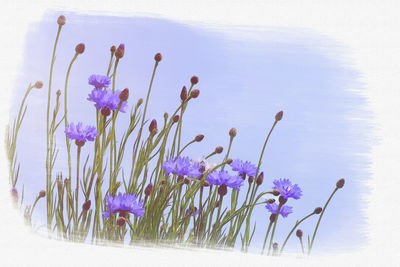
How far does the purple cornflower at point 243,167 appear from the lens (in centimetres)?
139

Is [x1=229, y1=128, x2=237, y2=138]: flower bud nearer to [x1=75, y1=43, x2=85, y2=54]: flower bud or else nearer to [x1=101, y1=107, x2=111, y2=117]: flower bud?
[x1=101, y1=107, x2=111, y2=117]: flower bud

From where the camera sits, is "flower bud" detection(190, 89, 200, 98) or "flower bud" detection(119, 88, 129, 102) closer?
"flower bud" detection(119, 88, 129, 102)

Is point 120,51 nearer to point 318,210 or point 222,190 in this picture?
point 222,190

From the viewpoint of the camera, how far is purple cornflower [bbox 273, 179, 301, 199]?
1.29 metres

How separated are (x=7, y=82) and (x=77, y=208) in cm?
39

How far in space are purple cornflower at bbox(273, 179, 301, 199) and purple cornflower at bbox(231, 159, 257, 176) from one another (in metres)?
0.10

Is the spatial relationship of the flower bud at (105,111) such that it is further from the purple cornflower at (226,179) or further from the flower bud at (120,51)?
the purple cornflower at (226,179)

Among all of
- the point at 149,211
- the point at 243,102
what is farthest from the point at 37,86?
the point at 243,102

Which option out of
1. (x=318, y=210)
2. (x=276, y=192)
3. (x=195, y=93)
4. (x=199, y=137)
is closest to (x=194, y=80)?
(x=195, y=93)

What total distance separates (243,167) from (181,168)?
0.22 metres

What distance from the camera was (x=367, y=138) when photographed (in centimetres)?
131

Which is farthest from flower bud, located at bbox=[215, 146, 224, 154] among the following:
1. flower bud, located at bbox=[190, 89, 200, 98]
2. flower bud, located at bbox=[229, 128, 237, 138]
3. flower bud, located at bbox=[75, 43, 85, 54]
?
flower bud, located at bbox=[75, 43, 85, 54]

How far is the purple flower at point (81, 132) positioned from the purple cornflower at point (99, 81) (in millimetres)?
121

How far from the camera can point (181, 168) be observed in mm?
1266
